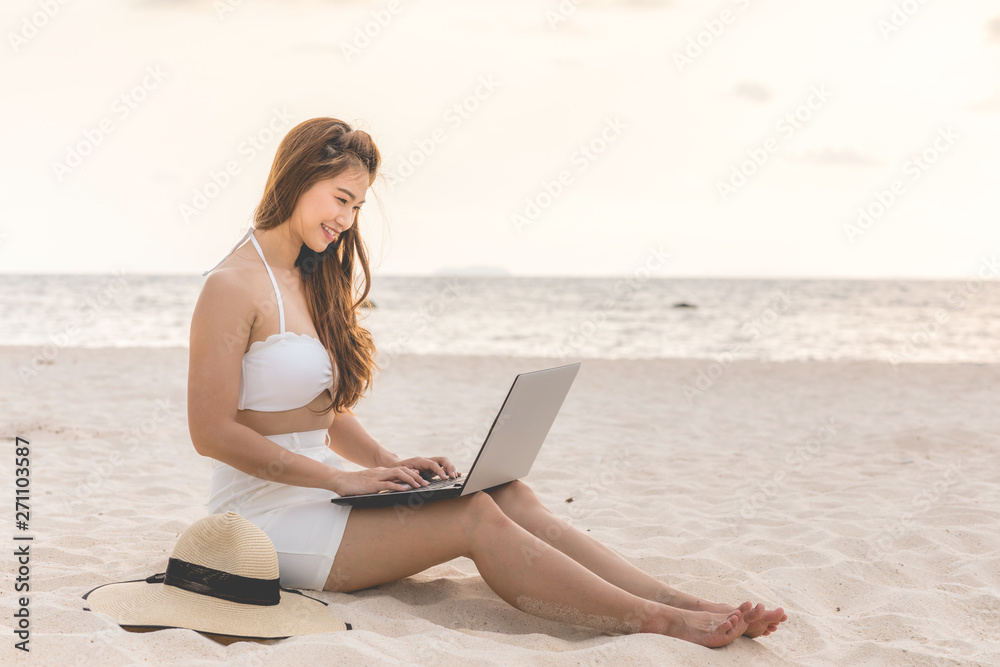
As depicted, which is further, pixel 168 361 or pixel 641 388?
pixel 168 361

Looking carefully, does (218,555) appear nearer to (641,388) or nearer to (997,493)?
(997,493)

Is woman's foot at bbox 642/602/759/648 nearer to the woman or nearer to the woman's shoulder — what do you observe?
the woman

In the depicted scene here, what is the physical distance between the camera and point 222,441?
2.27m

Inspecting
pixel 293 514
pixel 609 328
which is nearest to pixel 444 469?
pixel 293 514

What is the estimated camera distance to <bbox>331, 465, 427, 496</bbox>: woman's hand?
2.29 meters

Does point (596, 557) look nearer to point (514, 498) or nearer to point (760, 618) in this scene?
point (514, 498)

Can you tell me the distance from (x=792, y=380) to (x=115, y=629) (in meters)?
9.33

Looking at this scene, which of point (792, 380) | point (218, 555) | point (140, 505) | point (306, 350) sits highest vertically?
point (306, 350)

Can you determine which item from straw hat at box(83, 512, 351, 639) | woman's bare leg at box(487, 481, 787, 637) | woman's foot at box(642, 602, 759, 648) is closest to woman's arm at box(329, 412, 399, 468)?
woman's bare leg at box(487, 481, 787, 637)

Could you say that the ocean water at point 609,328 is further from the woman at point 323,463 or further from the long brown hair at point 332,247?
the woman at point 323,463

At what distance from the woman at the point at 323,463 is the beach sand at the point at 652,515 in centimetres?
10

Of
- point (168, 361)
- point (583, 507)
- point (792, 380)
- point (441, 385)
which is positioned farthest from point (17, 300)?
point (583, 507)

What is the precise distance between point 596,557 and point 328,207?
1440 millimetres

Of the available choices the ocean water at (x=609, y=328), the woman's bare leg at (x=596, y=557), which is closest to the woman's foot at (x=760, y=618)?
the woman's bare leg at (x=596, y=557)
